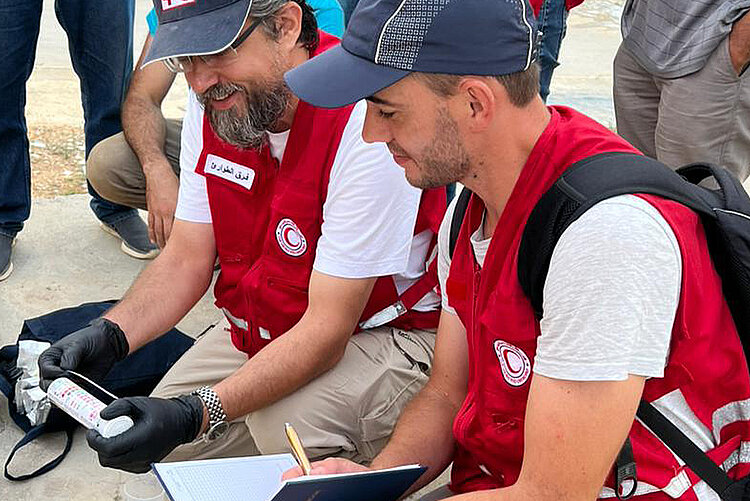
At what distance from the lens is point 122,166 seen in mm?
3596

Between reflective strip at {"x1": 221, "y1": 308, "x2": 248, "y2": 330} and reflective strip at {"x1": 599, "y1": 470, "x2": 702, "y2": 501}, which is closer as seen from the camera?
reflective strip at {"x1": 599, "y1": 470, "x2": 702, "y2": 501}

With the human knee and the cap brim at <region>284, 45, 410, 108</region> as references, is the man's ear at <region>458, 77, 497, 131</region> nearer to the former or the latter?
the cap brim at <region>284, 45, 410, 108</region>

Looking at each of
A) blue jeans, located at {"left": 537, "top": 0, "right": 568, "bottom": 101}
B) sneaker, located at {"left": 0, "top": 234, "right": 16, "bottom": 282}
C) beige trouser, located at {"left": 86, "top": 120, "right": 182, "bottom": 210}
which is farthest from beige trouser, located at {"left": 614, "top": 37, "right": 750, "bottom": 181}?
sneaker, located at {"left": 0, "top": 234, "right": 16, "bottom": 282}

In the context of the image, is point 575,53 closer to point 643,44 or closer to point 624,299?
point 643,44

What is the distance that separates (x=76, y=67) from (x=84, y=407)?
2097 millimetres

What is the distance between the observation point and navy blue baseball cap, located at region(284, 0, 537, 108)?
5.18 feet

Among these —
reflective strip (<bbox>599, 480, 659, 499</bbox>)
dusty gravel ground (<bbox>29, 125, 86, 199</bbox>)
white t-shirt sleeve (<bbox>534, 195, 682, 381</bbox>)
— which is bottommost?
dusty gravel ground (<bbox>29, 125, 86, 199</bbox>)

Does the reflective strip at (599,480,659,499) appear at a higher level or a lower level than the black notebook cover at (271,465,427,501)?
higher

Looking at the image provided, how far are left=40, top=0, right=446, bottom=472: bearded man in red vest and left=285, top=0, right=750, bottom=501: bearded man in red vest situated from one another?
453 mm

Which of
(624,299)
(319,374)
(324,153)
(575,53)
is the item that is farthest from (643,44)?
(575,53)

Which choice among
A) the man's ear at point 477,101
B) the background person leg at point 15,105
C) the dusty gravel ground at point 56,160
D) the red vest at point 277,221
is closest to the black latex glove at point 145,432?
the red vest at point 277,221

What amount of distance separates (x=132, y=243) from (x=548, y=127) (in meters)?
2.60

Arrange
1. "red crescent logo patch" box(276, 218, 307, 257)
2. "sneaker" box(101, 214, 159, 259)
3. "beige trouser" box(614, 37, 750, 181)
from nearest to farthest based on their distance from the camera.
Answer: "red crescent logo patch" box(276, 218, 307, 257) < "beige trouser" box(614, 37, 750, 181) < "sneaker" box(101, 214, 159, 259)

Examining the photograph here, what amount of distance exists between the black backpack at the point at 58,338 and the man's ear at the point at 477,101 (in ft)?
5.31
